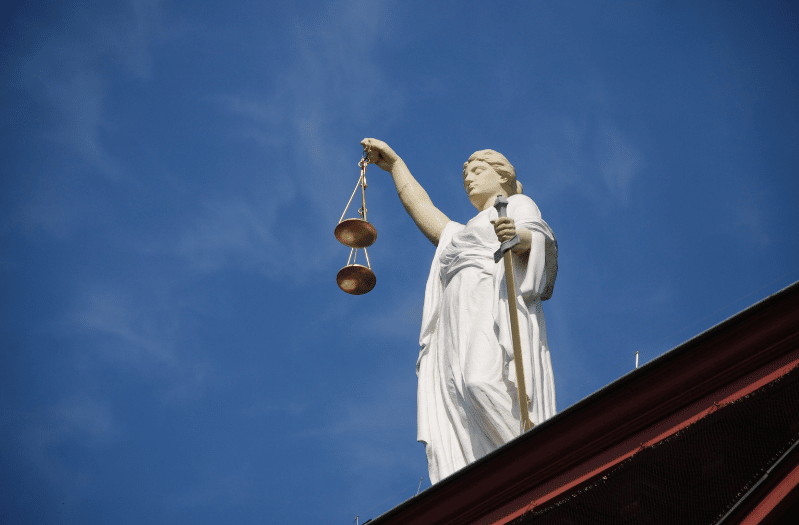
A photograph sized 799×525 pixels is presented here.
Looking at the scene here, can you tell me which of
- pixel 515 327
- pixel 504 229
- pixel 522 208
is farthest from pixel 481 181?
pixel 515 327

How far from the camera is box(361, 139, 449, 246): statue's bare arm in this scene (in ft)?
33.1

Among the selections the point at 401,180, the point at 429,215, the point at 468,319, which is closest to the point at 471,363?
the point at 468,319

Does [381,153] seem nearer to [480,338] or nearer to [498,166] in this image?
[498,166]

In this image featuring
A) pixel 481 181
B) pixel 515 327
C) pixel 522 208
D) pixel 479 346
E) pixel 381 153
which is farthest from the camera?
pixel 381 153

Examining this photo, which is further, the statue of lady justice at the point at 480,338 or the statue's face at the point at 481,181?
the statue's face at the point at 481,181

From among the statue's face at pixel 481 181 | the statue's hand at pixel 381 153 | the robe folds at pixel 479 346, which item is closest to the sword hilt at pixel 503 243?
the robe folds at pixel 479 346

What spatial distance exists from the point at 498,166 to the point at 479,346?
2427mm

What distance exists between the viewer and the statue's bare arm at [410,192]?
10086 mm

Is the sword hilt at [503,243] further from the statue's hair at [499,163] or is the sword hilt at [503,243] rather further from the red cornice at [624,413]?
the red cornice at [624,413]

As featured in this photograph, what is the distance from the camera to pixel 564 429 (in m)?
4.98

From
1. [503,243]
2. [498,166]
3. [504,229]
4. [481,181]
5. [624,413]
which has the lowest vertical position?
[624,413]

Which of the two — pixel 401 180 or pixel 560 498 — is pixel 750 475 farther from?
pixel 401 180

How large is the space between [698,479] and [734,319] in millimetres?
781

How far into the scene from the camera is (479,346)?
7984mm
